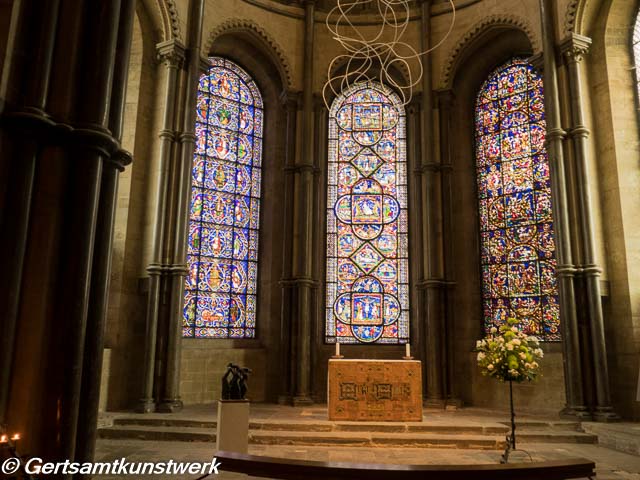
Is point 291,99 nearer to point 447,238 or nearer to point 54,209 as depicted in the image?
point 447,238

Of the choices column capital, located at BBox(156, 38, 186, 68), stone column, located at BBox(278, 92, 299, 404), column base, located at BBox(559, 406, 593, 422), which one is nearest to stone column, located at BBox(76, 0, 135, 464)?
column capital, located at BBox(156, 38, 186, 68)

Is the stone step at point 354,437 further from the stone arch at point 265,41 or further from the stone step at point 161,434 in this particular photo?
the stone arch at point 265,41

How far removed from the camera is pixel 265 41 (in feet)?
44.4

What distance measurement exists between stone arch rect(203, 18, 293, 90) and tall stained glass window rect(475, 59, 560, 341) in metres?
4.72

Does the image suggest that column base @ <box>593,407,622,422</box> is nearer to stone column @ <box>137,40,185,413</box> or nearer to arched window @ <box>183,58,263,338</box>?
arched window @ <box>183,58,263,338</box>

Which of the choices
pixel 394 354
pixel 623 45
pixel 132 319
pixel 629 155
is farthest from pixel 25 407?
pixel 623 45

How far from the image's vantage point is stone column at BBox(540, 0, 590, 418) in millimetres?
9961

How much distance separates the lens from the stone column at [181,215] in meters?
10.5

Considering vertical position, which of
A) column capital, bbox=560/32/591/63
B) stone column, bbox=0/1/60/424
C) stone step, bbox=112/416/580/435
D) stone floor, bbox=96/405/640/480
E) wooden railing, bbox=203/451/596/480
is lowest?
stone floor, bbox=96/405/640/480

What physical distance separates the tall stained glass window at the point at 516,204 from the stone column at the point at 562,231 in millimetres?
1266

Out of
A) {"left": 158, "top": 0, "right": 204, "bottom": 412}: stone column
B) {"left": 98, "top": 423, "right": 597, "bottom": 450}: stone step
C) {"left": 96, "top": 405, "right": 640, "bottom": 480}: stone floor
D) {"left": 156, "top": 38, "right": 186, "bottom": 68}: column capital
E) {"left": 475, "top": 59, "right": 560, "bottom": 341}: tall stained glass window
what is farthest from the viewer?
{"left": 475, "top": 59, "right": 560, "bottom": 341}: tall stained glass window

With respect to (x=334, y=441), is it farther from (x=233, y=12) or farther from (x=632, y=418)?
(x=233, y=12)

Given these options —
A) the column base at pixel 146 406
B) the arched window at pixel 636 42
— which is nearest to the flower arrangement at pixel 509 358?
the column base at pixel 146 406

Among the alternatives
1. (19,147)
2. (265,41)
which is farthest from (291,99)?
(19,147)
